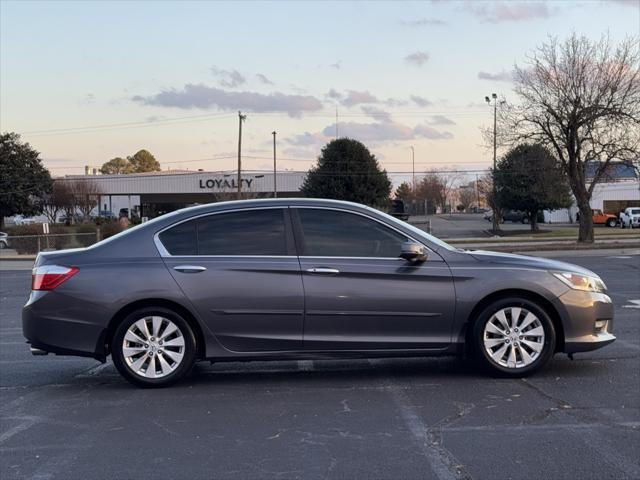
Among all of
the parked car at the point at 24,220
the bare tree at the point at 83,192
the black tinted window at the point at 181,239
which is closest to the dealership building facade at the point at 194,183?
the bare tree at the point at 83,192

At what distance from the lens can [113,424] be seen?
5090 millimetres

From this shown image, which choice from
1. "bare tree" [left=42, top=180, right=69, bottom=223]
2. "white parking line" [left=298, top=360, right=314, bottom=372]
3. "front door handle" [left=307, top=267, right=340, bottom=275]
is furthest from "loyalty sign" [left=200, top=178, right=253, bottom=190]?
"front door handle" [left=307, top=267, right=340, bottom=275]

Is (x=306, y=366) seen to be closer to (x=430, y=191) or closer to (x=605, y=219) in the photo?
(x=605, y=219)

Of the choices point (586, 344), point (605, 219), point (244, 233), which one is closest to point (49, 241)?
point (244, 233)

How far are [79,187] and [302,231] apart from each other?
217ft

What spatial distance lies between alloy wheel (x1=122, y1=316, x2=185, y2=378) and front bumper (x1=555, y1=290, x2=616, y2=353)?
3431mm

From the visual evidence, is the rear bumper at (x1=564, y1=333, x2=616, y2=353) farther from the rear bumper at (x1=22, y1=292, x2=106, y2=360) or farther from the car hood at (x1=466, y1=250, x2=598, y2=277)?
the rear bumper at (x1=22, y1=292, x2=106, y2=360)

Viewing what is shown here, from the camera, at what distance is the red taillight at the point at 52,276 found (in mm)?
5922

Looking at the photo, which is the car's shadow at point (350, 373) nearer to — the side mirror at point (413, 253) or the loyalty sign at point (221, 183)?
the side mirror at point (413, 253)

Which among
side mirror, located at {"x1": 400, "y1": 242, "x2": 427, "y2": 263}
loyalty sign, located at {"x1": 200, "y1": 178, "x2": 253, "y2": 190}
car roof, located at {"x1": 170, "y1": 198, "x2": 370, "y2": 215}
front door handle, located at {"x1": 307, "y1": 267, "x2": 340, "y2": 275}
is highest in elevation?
loyalty sign, located at {"x1": 200, "y1": 178, "x2": 253, "y2": 190}

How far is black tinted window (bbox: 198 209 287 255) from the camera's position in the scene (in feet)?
19.9

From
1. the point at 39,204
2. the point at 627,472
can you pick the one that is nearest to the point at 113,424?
the point at 627,472

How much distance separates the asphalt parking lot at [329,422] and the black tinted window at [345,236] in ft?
4.00

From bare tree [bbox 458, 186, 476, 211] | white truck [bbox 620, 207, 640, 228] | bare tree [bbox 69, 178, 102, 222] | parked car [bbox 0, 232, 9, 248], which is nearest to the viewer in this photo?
parked car [bbox 0, 232, 9, 248]
